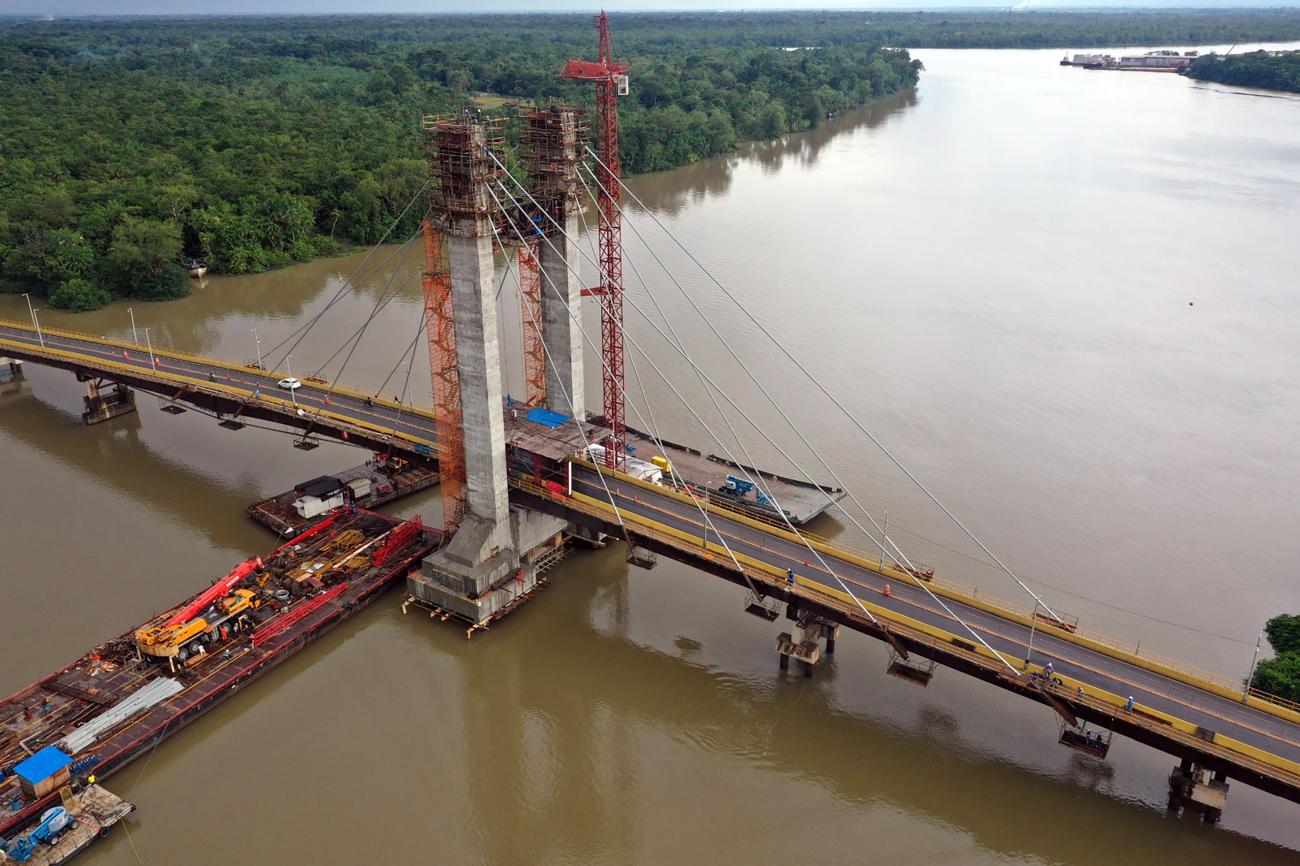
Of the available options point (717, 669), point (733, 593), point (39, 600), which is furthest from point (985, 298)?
point (39, 600)

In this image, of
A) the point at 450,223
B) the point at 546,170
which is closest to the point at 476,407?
the point at 450,223

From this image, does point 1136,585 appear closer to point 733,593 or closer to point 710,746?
point 733,593

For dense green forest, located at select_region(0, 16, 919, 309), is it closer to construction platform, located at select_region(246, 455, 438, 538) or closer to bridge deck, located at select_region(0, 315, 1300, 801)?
bridge deck, located at select_region(0, 315, 1300, 801)

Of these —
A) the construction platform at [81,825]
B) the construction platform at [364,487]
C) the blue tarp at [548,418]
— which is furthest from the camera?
the construction platform at [364,487]

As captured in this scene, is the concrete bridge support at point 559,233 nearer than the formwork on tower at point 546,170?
No

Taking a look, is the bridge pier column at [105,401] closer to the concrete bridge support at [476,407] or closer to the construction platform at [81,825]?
the concrete bridge support at [476,407]

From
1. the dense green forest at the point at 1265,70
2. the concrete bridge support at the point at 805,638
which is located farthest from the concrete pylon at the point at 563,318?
the dense green forest at the point at 1265,70
